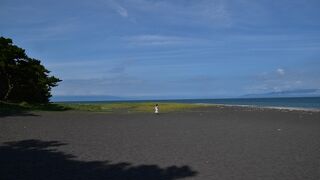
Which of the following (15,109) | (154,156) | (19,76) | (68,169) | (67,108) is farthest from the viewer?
(67,108)

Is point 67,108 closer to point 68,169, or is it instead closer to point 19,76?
point 19,76

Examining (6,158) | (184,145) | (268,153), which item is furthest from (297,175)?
(6,158)

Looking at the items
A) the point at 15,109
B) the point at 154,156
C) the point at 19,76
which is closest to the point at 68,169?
the point at 154,156

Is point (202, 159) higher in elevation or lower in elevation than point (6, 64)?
lower

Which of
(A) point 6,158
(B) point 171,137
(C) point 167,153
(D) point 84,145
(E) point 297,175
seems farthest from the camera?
(B) point 171,137

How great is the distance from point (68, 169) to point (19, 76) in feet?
146

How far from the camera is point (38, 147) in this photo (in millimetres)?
17859

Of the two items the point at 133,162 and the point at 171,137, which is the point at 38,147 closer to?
the point at 133,162

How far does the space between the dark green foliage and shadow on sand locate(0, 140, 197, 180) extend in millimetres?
37018

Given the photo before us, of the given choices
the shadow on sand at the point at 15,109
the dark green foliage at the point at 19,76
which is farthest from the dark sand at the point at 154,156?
the dark green foliage at the point at 19,76

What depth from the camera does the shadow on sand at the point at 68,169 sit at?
39.5 ft

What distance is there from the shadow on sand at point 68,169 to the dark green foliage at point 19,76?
37.0 meters

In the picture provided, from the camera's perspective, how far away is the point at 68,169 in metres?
13.1

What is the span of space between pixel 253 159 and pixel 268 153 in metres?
1.87
